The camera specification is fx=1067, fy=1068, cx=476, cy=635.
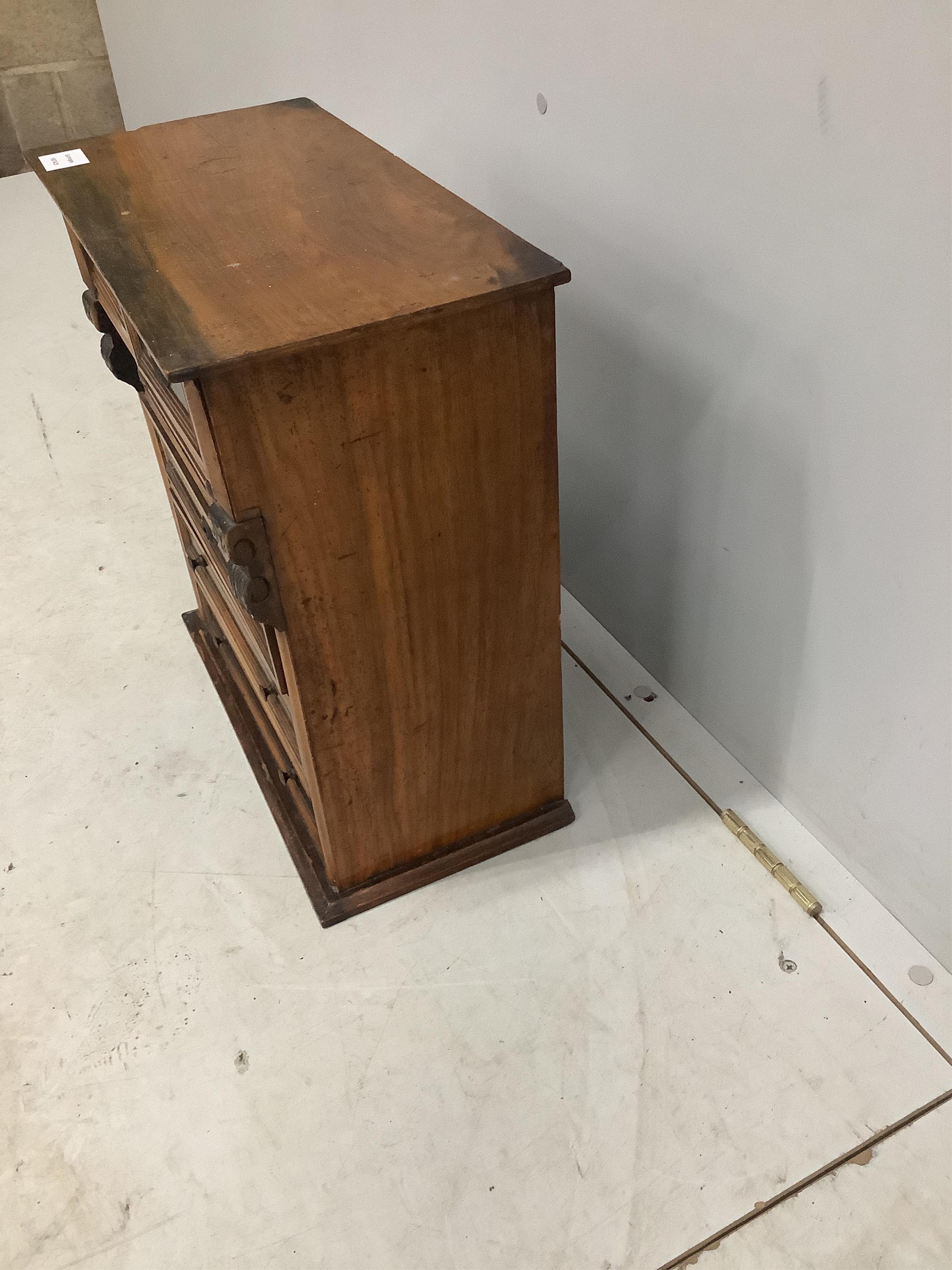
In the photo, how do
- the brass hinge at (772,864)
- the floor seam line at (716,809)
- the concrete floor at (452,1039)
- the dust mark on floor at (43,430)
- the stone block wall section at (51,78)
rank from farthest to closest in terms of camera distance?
the stone block wall section at (51,78), the dust mark on floor at (43,430), the brass hinge at (772,864), the floor seam line at (716,809), the concrete floor at (452,1039)

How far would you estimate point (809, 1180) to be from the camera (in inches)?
44.8

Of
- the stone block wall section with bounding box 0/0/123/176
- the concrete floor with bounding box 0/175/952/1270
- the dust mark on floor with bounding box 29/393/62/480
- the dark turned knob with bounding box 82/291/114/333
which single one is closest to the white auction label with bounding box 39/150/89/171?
the dark turned knob with bounding box 82/291/114/333

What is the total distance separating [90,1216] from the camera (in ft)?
3.72

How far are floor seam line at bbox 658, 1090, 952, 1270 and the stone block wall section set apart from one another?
3.63 metres

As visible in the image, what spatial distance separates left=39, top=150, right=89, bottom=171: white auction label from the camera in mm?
1320

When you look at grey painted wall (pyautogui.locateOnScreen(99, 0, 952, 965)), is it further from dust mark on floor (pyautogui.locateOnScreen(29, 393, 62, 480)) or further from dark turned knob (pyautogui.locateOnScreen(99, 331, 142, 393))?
dust mark on floor (pyautogui.locateOnScreen(29, 393, 62, 480))

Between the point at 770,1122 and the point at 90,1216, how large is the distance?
741 mm

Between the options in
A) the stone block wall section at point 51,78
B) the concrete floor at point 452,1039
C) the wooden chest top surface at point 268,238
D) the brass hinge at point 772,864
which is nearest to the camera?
the wooden chest top surface at point 268,238

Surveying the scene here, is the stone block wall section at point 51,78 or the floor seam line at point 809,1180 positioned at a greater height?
the stone block wall section at point 51,78

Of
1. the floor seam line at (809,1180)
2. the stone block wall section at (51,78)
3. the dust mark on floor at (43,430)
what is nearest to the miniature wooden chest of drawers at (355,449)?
the floor seam line at (809,1180)

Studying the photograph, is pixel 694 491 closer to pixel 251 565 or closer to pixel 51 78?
pixel 251 565

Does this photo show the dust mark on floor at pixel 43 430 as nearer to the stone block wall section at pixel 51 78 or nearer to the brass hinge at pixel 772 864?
the stone block wall section at pixel 51 78

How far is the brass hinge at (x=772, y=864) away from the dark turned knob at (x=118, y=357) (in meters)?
1.01

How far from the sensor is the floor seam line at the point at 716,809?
1263 mm
